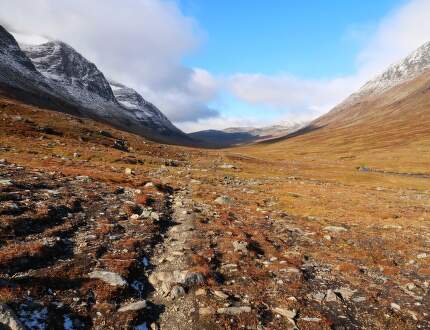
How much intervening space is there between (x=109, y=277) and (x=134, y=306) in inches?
78.0

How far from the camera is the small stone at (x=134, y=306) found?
38.0 feet

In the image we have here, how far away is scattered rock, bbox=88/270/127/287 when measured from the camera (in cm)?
1297

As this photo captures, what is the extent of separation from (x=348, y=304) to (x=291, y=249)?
6717 millimetres

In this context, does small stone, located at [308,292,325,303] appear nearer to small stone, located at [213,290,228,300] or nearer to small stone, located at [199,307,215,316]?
small stone, located at [213,290,228,300]

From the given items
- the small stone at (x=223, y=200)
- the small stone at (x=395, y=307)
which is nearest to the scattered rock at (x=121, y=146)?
the small stone at (x=223, y=200)

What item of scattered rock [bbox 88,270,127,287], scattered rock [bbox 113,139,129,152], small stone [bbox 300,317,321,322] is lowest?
small stone [bbox 300,317,321,322]

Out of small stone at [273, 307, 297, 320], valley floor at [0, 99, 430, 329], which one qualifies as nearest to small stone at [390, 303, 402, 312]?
valley floor at [0, 99, 430, 329]

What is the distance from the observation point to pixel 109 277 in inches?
523

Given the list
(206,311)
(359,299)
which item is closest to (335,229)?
(359,299)

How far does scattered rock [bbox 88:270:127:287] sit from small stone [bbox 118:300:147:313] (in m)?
1.13

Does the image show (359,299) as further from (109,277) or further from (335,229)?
(335,229)

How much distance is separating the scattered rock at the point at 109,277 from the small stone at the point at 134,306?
44.4 inches

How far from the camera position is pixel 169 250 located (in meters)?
17.8

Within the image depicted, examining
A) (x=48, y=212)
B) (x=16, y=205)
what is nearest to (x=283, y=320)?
(x=48, y=212)
